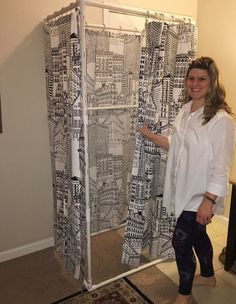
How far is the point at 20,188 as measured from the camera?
2.25 metres

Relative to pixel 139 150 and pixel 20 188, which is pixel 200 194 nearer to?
pixel 139 150

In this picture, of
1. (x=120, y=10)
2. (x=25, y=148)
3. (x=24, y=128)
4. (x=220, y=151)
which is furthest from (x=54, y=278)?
(x=120, y=10)

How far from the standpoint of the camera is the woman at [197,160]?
1.52 m

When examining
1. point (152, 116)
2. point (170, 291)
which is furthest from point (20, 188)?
point (170, 291)

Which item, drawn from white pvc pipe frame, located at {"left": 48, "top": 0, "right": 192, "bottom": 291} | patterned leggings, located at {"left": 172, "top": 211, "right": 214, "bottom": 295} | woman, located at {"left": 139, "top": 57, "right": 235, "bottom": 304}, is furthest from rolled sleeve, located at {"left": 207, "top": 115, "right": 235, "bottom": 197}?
white pvc pipe frame, located at {"left": 48, "top": 0, "right": 192, "bottom": 291}

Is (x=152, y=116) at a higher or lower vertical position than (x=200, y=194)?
higher

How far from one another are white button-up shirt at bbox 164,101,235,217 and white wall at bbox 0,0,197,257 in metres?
1.09

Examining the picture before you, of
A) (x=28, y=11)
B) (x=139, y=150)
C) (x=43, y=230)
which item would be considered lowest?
(x=43, y=230)

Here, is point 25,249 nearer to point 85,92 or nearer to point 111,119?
point 111,119

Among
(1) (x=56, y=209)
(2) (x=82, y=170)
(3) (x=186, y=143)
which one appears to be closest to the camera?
(3) (x=186, y=143)

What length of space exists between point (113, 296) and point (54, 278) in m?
0.47

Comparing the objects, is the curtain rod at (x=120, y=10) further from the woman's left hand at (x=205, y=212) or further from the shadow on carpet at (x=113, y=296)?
the shadow on carpet at (x=113, y=296)

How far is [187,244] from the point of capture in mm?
1725

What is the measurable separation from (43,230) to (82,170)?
943 millimetres
